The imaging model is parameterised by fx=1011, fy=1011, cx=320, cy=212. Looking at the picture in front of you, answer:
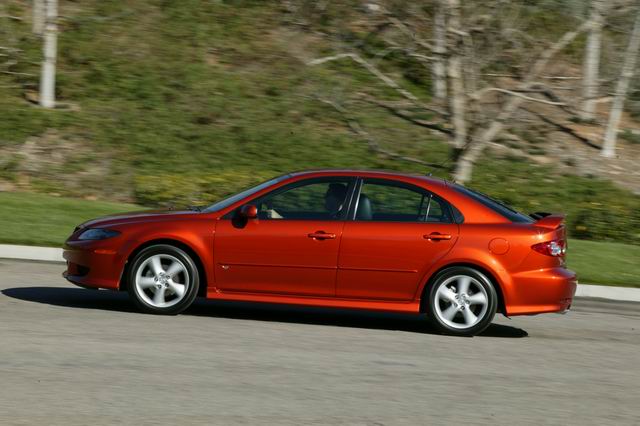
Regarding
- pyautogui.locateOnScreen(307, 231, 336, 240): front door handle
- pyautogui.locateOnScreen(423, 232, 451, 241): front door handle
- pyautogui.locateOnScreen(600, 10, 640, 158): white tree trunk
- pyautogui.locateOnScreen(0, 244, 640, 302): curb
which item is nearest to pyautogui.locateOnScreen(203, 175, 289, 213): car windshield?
pyautogui.locateOnScreen(307, 231, 336, 240): front door handle

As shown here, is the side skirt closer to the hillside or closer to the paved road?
the paved road

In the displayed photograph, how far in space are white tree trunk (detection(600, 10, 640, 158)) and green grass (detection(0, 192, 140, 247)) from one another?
33.6 feet

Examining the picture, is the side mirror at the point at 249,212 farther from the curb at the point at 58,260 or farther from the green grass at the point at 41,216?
the green grass at the point at 41,216

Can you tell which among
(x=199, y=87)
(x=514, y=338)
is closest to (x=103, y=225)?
(x=514, y=338)

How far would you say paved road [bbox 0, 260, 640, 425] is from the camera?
5984mm

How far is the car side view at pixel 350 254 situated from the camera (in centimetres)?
884

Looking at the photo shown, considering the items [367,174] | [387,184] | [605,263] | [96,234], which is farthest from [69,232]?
[605,263]

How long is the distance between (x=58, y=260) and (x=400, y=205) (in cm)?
541

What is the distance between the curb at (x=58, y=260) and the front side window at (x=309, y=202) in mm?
4507

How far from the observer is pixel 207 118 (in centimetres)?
2447

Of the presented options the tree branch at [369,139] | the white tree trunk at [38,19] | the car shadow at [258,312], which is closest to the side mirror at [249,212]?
the car shadow at [258,312]

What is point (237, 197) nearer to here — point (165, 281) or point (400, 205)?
point (165, 281)

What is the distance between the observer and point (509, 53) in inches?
1083

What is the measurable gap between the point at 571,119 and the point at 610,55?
285 centimetres
